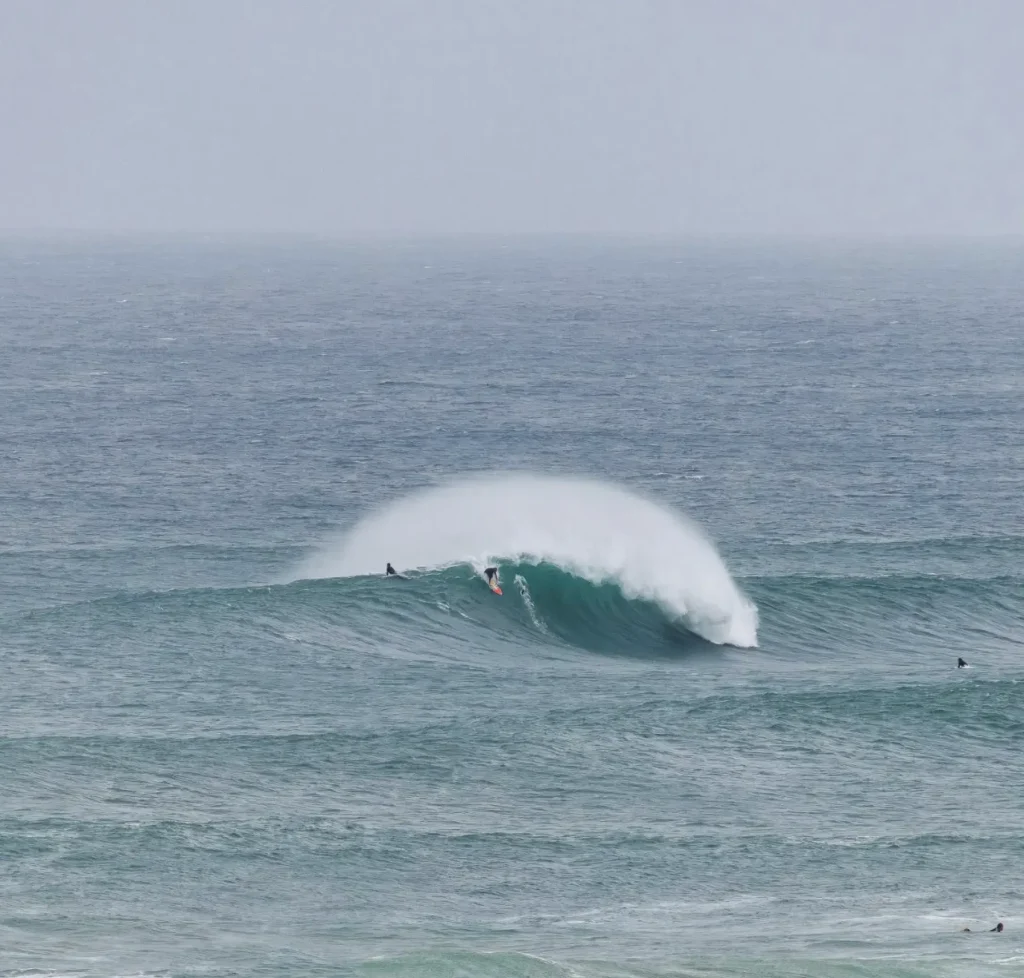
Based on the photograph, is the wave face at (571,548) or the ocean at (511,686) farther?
the wave face at (571,548)

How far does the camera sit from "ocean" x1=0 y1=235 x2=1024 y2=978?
38.6 metres

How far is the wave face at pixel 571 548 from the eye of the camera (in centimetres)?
6419

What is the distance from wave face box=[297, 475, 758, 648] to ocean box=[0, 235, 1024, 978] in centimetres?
20

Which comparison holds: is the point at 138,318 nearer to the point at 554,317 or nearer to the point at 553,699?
the point at 554,317

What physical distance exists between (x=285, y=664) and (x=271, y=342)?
9465 centimetres

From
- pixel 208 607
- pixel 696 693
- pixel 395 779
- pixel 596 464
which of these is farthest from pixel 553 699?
pixel 596 464

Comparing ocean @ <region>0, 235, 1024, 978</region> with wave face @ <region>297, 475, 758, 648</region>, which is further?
wave face @ <region>297, 475, 758, 648</region>

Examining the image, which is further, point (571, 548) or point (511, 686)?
point (571, 548)

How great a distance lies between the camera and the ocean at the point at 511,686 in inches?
1518

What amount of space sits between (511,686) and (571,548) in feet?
43.4

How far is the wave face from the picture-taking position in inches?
2527

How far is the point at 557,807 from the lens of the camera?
1773 inches

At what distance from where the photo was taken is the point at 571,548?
6800 cm

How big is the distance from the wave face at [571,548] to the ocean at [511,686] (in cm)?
20
